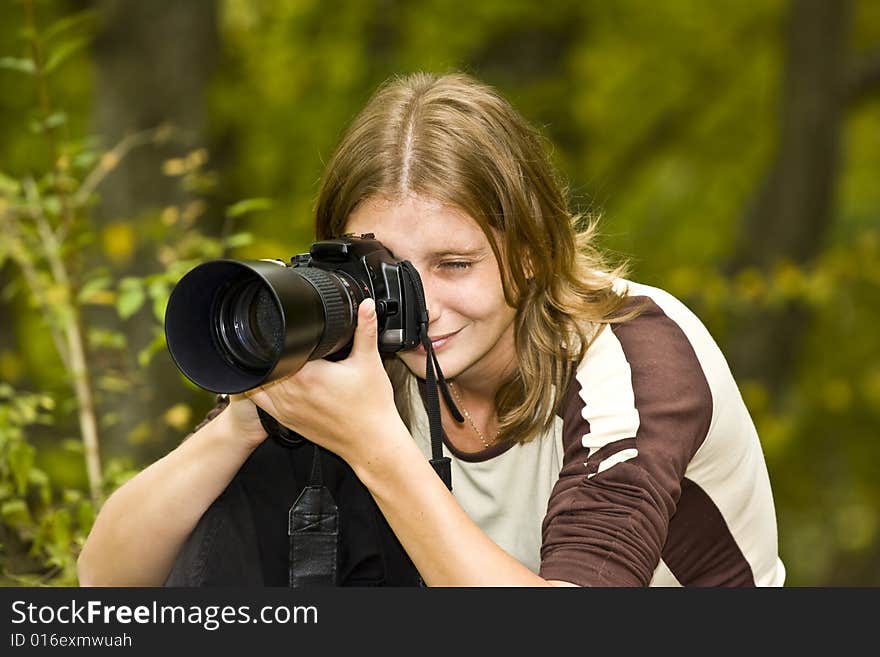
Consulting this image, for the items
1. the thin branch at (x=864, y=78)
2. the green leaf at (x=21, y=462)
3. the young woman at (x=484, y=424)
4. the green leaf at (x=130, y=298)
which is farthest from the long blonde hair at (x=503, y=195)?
the thin branch at (x=864, y=78)

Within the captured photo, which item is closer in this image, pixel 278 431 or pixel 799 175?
pixel 278 431

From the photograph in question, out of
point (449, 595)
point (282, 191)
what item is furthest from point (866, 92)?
point (449, 595)

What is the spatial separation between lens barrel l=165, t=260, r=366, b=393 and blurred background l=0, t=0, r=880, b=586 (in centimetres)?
154

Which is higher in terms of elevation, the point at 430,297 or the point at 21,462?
the point at 430,297

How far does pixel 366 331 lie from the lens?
1911 millimetres

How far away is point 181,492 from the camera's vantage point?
2.18 m

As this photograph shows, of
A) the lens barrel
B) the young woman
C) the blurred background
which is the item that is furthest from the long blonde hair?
the blurred background

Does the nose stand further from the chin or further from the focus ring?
the focus ring

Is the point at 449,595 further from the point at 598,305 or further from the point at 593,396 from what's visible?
the point at 598,305

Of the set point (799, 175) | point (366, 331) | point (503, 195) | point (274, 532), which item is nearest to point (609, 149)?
point (799, 175)

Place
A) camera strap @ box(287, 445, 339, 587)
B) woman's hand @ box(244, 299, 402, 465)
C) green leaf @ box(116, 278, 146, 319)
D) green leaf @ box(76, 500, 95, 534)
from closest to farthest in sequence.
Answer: woman's hand @ box(244, 299, 402, 465) → camera strap @ box(287, 445, 339, 587) → green leaf @ box(76, 500, 95, 534) → green leaf @ box(116, 278, 146, 319)

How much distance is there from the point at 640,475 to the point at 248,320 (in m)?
0.70

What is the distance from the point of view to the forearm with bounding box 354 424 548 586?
1.83 metres

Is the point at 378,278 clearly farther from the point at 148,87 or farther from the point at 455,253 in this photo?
the point at 148,87
